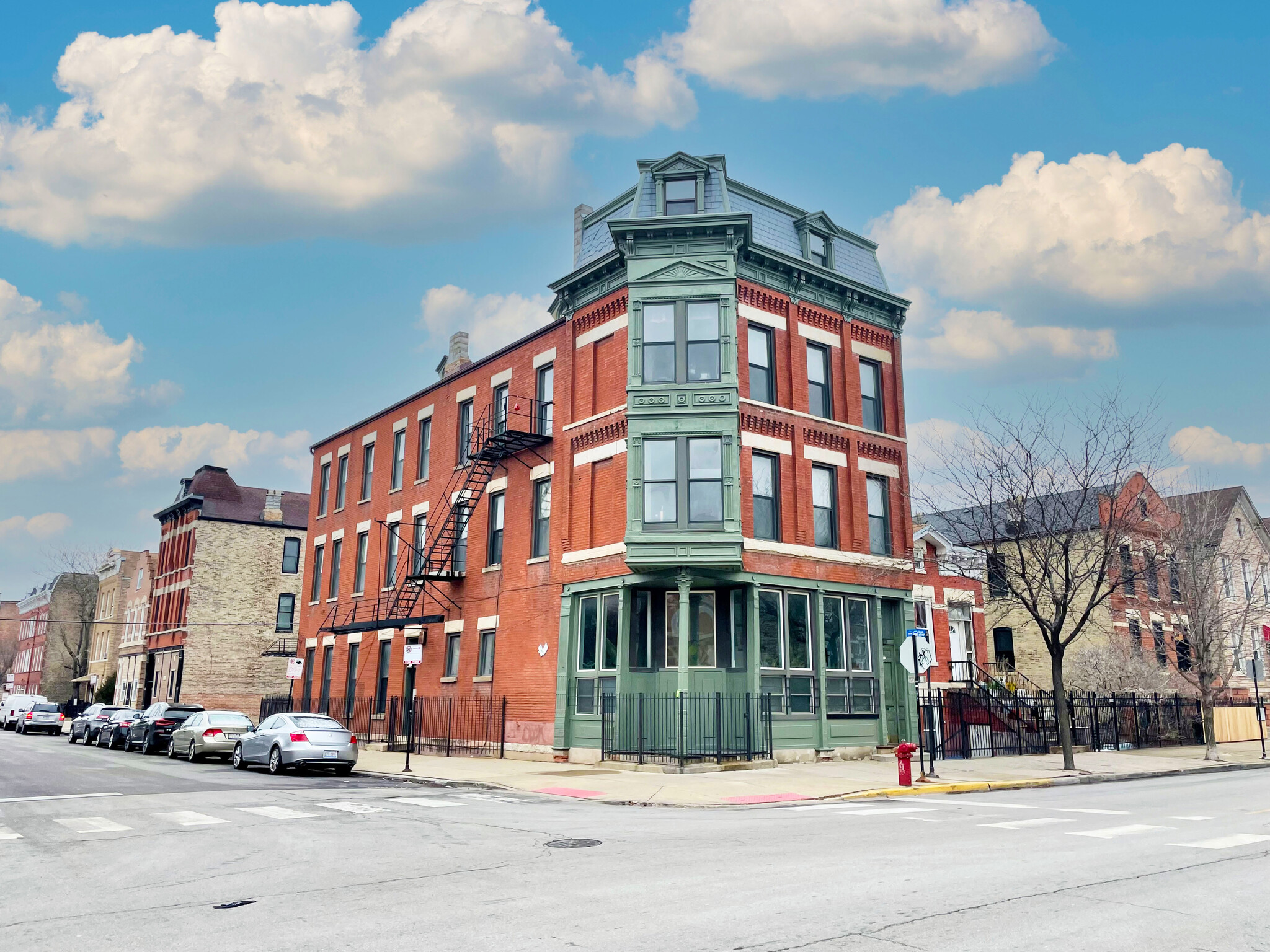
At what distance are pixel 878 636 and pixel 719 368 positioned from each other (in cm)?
806

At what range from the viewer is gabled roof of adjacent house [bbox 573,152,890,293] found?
25.5m

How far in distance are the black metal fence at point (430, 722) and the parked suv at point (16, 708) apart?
72.2ft

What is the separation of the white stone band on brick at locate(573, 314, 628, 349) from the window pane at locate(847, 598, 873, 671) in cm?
917

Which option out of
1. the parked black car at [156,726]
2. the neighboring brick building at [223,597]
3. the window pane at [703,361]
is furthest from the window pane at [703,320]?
the neighboring brick building at [223,597]

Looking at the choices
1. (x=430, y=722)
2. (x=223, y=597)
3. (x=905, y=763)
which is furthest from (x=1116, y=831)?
(x=223, y=597)

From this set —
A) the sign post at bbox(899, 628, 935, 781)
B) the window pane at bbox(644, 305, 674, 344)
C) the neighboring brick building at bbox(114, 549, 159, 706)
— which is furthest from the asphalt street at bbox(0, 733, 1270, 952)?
the neighboring brick building at bbox(114, 549, 159, 706)

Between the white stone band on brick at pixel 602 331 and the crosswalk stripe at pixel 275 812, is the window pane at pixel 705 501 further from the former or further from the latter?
the crosswalk stripe at pixel 275 812

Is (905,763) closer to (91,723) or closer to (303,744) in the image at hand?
(303,744)

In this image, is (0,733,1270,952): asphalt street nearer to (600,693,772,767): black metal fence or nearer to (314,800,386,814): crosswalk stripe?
(314,800,386,814): crosswalk stripe

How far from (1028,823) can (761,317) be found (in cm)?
1540

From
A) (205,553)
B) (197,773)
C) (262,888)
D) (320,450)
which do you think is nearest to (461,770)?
(197,773)

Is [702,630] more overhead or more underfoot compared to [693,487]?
more underfoot

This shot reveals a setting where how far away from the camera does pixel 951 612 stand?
1368 inches

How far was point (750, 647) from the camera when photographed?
22.8m
